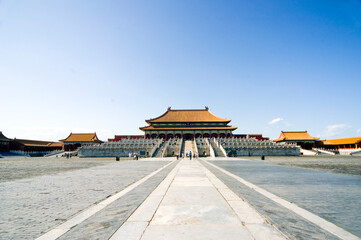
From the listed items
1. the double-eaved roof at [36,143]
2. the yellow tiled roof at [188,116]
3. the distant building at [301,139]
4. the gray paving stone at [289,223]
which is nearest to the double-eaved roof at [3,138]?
the double-eaved roof at [36,143]

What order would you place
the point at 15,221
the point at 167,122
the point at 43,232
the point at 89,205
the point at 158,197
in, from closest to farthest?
1. the point at 43,232
2. the point at 15,221
3. the point at 89,205
4. the point at 158,197
5. the point at 167,122

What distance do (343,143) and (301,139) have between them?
361 inches

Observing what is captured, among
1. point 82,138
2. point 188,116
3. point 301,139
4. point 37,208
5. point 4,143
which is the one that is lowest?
point 37,208

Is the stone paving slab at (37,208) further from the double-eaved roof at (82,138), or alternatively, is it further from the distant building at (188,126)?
the double-eaved roof at (82,138)

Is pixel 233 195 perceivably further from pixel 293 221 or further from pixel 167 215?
pixel 167 215

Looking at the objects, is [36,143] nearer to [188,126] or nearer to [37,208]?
[188,126]

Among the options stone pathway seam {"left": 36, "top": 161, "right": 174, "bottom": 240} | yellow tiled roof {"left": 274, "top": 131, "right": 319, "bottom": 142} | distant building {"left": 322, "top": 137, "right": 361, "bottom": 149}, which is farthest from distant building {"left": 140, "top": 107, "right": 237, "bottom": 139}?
stone pathway seam {"left": 36, "top": 161, "right": 174, "bottom": 240}

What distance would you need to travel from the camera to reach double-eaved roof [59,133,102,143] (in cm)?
5731

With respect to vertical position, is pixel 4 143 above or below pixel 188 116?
below

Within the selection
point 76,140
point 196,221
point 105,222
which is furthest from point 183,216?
point 76,140

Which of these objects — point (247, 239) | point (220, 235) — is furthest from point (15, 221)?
point (247, 239)

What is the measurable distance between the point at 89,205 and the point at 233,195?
3611 mm

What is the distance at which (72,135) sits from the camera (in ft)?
195

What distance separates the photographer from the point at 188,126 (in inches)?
2244
